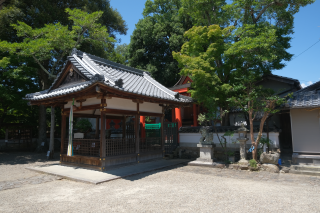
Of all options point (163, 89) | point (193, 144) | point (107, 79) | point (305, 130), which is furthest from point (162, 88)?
point (305, 130)

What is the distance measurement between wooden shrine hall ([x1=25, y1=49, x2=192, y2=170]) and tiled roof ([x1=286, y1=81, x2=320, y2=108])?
503 centimetres

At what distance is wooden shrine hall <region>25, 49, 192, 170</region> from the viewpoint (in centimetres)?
804

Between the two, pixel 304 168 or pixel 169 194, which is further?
pixel 304 168

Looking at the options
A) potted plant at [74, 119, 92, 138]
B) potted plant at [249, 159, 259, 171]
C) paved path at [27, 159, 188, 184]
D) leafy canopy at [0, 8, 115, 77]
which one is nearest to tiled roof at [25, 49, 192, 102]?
leafy canopy at [0, 8, 115, 77]

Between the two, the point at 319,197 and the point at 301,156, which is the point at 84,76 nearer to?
the point at 319,197

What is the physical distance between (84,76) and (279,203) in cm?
827

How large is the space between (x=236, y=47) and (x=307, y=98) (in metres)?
3.91

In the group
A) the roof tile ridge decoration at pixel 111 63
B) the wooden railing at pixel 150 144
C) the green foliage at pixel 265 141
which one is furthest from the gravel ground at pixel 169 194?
the roof tile ridge decoration at pixel 111 63

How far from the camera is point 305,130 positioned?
9.35 m

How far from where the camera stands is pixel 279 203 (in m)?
4.68

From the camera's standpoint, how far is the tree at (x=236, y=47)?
940 centimetres

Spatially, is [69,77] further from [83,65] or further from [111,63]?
[111,63]

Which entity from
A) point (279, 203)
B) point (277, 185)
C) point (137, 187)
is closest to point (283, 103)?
point (277, 185)

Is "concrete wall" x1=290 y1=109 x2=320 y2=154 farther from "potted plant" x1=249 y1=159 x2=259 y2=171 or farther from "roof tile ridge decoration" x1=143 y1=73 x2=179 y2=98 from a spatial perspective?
"roof tile ridge decoration" x1=143 y1=73 x2=179 y2=98
